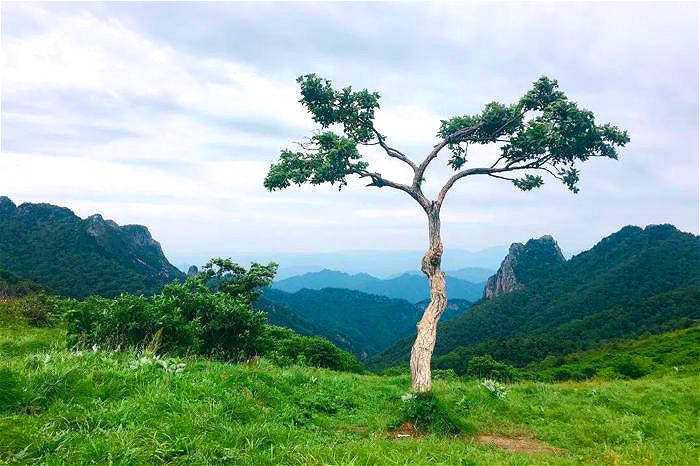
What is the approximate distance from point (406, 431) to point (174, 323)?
8.13 m

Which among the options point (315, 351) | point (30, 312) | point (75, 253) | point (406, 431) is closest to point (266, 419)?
point (406, 431)

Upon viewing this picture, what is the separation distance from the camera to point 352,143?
14.4 m

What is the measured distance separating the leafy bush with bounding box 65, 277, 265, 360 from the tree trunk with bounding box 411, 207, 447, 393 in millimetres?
6731

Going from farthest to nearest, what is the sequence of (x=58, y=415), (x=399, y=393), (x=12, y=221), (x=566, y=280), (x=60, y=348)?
(x=566, y=280)
(x=12, y=221)
(x=399, y=393)
(x=60, y=348)
(x=58, y=415)

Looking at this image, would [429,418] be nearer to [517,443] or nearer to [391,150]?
[517,443]

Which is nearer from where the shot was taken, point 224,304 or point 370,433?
point 370,433

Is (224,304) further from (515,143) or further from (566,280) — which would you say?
(566,280)

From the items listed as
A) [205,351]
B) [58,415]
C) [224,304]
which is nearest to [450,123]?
[224,304]

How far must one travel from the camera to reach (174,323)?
14.0 metres

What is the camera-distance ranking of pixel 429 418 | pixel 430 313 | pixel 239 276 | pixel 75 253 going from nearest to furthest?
1. pixel 429 418
2. pixel 430 313
3. pixel 239 276
4. pixel 75 253

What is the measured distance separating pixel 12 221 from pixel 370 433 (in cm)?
16202

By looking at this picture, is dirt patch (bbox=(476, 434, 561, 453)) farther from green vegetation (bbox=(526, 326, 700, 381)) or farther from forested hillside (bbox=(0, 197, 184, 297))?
forested hillside (bbox=(0, 197, 184, 297))

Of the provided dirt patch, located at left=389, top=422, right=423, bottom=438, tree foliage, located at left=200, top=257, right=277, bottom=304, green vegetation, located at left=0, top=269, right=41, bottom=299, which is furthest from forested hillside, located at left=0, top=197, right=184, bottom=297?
dirt patch, located at left=389, top=422, right=423, bottom=438

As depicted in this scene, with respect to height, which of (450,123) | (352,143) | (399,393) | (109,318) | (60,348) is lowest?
(399,393)
